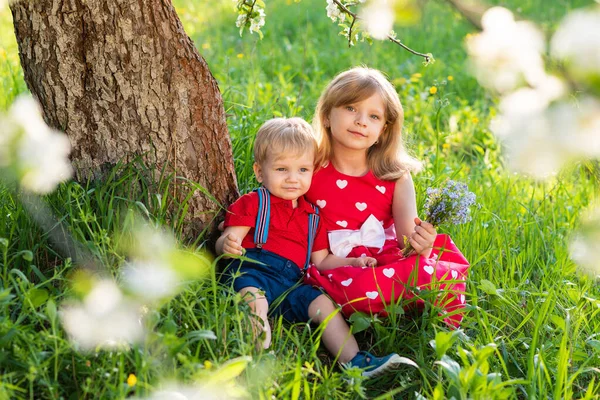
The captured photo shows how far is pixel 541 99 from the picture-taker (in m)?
0.73

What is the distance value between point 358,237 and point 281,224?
278 mm

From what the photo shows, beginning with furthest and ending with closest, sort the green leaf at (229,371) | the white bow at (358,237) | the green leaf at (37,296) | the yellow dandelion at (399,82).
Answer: the yellow dandelion at (399,82) → the white bow at (358,237) → the green leaf at (37,296) → the green leaf at (229,371)

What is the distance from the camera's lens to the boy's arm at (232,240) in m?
2.17

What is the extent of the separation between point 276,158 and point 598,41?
5.73ft

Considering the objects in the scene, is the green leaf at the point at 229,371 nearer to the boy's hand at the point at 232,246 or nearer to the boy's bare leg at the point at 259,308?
the boy's bare leg at the point at 259,308

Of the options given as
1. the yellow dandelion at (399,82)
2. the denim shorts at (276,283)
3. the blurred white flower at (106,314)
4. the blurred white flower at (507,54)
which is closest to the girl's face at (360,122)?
the denim shorts at (276,283)

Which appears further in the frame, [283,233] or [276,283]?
[283,233]

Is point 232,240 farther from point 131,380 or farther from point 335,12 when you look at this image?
point 335,12

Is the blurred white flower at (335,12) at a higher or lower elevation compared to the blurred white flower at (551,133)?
higher

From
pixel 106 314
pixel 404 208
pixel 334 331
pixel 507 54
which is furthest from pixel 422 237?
pixel 507 54

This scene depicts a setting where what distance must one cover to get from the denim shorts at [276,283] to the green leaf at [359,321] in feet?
0.47

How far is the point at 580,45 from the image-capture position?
61 cm

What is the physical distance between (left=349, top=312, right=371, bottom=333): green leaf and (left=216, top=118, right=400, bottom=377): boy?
0.16 feet

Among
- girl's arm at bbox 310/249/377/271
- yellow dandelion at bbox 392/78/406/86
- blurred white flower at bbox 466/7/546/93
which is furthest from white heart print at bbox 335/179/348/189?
yellow dandelion at bbox 392/78/406/86
